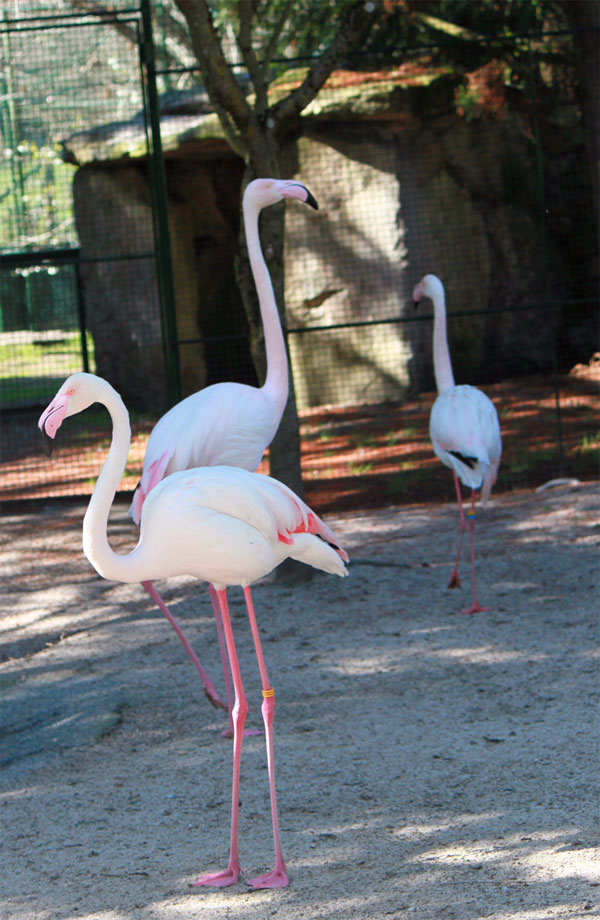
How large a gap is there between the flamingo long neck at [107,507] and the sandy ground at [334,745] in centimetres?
84

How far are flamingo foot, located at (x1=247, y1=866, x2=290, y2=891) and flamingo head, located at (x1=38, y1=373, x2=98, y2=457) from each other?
1.24 meters

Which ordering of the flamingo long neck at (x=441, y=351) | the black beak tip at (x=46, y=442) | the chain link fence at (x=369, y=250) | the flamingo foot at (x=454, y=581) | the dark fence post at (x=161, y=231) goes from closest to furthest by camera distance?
the black beak tip at (x=46, y=442), the flamingo foot at (x=454, y=581), the flamingo long neck at (x=441, y=351), the dark fence post at (x=161, y=231), the chain link fence at (x=369, y=250)

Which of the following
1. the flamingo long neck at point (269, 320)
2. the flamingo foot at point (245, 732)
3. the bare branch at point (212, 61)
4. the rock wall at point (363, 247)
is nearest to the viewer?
the flamingo foot at point (245, 732)

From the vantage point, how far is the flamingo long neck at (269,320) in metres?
4.61

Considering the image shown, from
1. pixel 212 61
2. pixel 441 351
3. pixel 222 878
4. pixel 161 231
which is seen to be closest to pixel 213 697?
pixel 222 878

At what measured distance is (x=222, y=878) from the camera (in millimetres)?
2770

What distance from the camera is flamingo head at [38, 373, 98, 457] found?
2.61 meters

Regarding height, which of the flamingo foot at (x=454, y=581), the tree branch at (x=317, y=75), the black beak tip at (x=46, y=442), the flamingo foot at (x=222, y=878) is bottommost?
the flamingo foot at (x=222, y=878)

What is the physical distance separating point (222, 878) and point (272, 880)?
0.14 metres

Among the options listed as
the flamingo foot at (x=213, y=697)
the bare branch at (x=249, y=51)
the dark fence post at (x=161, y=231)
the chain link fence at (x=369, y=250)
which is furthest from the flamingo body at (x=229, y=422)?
the chain link fence at (x=369, y=250)

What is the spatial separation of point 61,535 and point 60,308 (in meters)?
7.43

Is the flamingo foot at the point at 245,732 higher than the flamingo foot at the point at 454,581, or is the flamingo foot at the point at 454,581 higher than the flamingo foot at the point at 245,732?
the flamingo foot at the point at 454,581

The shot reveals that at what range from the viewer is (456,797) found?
3166 millimetres

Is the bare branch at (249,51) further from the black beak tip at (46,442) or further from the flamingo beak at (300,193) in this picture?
the black beak tip at (46,442)
